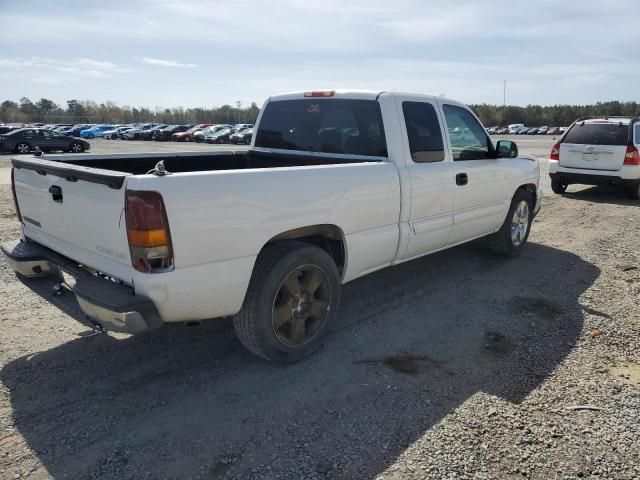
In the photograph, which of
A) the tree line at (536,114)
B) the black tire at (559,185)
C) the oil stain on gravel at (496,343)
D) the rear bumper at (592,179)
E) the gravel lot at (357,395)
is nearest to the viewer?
the gravel lot at (357,395)

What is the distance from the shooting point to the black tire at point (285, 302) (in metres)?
3.38

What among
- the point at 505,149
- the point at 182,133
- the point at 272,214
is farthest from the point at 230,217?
the point at 182,133

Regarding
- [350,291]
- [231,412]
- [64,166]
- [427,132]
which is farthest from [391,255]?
[64,166]

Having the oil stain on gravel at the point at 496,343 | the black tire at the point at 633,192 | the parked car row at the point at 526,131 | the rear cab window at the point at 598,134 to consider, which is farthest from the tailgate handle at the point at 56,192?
the parked car row at the point at 526,131

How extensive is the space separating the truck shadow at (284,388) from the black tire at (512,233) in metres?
1.36

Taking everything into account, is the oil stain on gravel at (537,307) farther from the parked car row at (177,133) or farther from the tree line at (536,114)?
the tree line at (536,114)

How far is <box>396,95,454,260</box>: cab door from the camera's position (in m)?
4.44

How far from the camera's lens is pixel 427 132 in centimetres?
471

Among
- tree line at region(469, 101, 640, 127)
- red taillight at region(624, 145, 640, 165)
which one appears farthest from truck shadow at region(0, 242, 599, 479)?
tree line at region(469, 101, 640, 127)

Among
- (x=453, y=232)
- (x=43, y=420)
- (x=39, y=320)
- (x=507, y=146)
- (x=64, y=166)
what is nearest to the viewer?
(x=43, y=420)

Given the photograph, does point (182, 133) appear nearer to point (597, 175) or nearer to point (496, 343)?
point (597, 175)

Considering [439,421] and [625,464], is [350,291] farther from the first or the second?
[625,464]

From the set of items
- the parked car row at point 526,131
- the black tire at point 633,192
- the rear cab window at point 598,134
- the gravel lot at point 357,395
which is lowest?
the gravel lot at point 357,395

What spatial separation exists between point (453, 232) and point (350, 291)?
1225 millimetres
